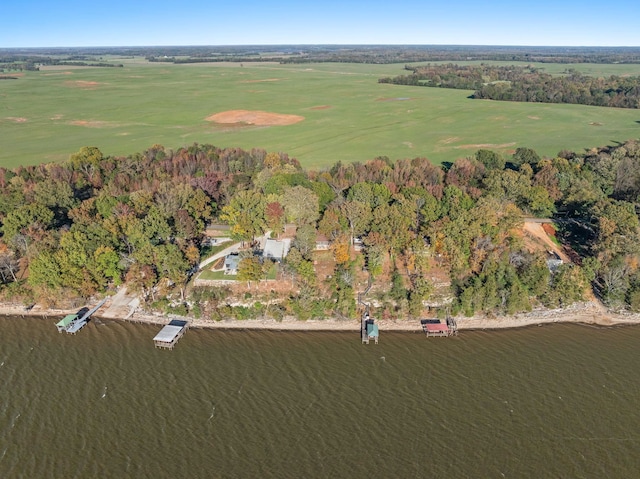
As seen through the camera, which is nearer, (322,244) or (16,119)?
(322,244)

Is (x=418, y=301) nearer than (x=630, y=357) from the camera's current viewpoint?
No

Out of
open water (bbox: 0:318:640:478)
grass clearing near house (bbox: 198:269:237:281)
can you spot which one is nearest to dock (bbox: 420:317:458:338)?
open water (bbox: 0:318:640:478)

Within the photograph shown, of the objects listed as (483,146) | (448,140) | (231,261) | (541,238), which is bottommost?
(231,261)

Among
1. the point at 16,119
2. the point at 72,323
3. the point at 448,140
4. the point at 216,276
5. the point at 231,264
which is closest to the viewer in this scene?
the point at 72,323

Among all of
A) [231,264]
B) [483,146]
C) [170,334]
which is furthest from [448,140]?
[170,334]

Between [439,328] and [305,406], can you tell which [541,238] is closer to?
[439,328]

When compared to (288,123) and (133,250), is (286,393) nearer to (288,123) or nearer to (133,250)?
(133,250)

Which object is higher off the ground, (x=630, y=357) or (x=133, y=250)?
(x=133, y=250)

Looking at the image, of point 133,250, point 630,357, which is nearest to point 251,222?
point 133,250
